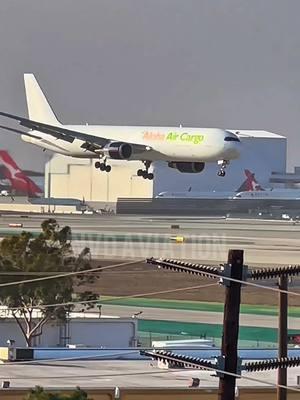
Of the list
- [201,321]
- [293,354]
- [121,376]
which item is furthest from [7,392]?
[201,321]

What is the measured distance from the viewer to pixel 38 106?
374 feet

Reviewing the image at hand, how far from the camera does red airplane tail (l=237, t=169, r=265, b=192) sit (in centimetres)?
17962

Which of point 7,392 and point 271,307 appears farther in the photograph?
point 271,307

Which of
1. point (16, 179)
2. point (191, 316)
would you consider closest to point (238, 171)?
point (16, 179)

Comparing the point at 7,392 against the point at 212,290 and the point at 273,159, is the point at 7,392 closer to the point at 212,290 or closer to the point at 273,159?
the point at 212,290

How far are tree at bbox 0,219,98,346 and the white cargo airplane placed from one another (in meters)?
40.0

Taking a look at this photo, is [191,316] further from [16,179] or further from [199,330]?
[16,179]

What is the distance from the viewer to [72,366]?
2762cm

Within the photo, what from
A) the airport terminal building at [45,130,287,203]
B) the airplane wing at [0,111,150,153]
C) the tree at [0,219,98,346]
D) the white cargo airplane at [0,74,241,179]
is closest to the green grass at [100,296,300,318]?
the tree at [0,219,98,346]

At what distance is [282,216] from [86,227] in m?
54.6

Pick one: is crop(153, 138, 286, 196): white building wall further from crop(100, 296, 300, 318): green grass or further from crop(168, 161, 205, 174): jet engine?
crop(100, 296, 300, 318): green grass

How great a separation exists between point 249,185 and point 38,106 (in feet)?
229

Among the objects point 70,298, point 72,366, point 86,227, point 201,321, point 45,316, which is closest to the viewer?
point 72,366

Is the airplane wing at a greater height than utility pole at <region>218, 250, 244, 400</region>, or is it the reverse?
the airplane wing
